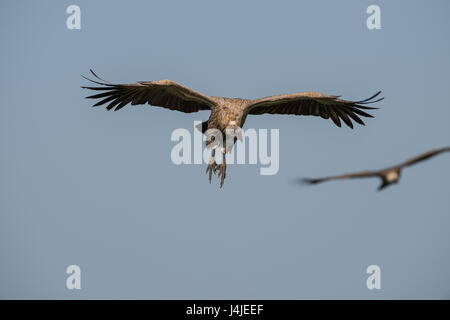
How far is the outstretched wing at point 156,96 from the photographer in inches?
589

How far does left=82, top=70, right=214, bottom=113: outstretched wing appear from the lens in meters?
15.0

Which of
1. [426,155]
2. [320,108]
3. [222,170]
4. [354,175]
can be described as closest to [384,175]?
[354,175]

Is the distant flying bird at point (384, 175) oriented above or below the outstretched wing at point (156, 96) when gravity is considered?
below

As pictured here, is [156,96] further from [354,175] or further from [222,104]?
[354,175]

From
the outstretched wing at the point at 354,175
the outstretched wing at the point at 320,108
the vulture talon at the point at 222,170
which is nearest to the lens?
the outstretched wing at the point at 354,175

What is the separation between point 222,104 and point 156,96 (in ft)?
5.87

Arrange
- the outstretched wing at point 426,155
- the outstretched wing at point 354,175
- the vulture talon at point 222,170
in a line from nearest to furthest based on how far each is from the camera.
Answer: the outstretched wing at point 354,175, the outstretched wing at point 426,155, the vulture talon at point 222,170

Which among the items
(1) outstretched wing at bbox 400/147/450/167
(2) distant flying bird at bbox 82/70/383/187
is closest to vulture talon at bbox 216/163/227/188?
(2) distant flying bird at bbox 82/70/383/187

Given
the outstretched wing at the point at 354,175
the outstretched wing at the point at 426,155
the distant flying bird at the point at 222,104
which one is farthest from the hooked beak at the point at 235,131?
the outstretched wing at the point at 354,175

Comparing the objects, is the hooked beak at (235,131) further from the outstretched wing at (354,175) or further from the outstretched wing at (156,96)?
the outstretched wing at (354,175)

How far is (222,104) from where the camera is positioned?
14.9m

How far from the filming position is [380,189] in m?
4.99

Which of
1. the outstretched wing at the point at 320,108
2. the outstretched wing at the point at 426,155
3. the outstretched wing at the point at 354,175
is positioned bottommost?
the outstretched wing at the point at 354,175
